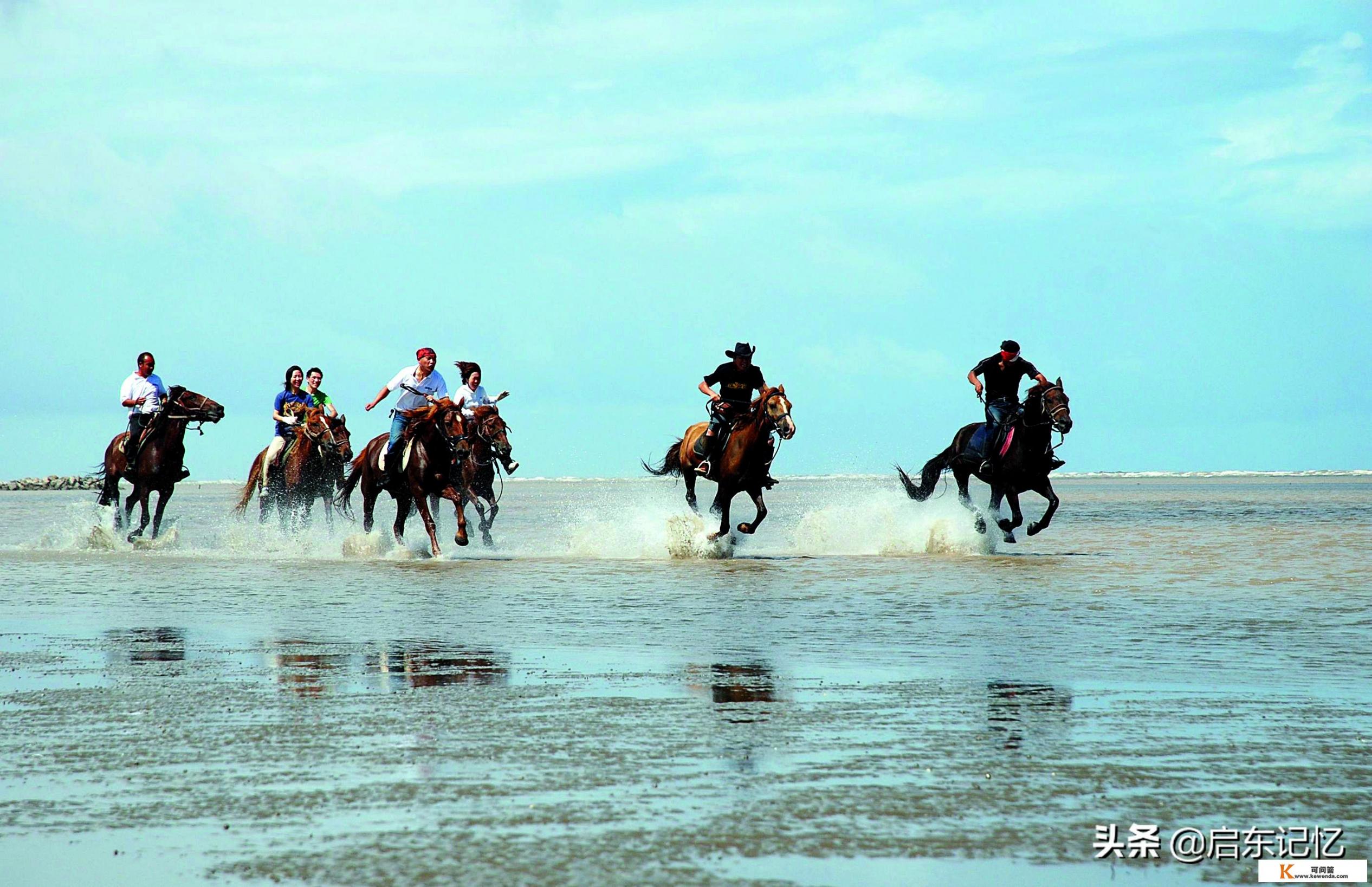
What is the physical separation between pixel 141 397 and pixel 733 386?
8.51 meters

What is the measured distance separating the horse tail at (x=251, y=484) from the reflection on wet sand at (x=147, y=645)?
10.1 meters

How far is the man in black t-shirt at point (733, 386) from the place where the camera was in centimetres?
1919

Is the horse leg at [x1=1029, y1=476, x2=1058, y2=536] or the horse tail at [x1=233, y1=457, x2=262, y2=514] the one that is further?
the horse tail at [x1=233, y1=457, x2=262, y2=514]

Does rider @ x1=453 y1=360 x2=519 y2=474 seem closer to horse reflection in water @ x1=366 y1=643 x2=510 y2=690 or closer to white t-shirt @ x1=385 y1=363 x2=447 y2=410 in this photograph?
white t-shirt @ x1=385 y1=363 x2=447 y2=410

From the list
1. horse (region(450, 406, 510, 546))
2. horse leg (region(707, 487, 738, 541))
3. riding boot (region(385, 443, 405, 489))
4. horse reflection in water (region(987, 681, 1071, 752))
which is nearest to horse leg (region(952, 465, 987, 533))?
horse leg (region(707, 487, 738, 541))

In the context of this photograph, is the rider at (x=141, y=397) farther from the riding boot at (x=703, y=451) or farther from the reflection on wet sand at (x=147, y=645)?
the reflection on wet sand at (x=147, y=645)

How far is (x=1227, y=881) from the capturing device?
457 cm

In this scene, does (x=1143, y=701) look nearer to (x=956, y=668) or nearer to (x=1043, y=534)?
(x=956, y=668)

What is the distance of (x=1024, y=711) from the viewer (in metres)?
7.40

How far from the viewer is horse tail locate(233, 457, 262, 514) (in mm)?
21562

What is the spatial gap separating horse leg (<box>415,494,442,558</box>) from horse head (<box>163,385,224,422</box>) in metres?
3.89

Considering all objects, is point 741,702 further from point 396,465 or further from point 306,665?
point 396,465

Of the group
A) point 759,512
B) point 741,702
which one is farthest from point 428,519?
point 741,702

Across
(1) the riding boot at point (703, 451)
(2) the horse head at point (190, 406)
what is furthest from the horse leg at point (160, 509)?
(1) the riding boot at point (703, 451)
